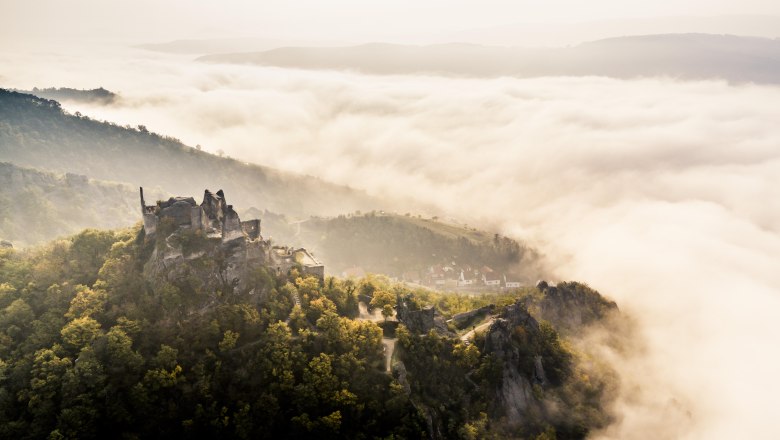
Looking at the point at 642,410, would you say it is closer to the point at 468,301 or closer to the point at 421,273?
→ the point at 468,301

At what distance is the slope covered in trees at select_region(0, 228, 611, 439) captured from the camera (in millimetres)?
72438

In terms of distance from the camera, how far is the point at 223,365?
7962 cm

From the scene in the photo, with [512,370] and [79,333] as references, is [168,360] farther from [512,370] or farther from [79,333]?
[512,370]

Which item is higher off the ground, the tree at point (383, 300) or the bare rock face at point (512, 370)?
the tree at point (383, 300)

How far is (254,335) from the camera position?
8356cm

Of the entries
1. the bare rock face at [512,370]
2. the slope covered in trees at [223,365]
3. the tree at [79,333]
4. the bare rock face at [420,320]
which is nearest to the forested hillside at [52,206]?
the slope covered in trees at [223,365]

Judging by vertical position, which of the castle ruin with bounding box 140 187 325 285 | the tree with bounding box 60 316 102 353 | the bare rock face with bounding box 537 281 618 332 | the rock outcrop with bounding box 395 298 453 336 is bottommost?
the bare rock face with bounding box 537 281 618 332

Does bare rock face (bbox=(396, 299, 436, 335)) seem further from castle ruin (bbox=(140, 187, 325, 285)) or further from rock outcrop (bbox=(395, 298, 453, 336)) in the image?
castle ruin (bbox=(140, 187, 325, 285))

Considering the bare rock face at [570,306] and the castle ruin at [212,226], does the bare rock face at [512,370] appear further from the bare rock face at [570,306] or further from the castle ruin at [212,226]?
the castle ruin at [212,226]

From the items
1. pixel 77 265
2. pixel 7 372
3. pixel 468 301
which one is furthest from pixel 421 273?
pixel 7 372

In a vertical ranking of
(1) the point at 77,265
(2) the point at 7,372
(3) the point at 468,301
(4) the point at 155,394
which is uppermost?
(1) the point at 77,265

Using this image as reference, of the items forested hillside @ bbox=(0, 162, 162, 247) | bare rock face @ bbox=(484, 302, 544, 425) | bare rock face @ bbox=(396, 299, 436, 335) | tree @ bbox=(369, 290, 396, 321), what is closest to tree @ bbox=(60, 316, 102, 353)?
tree @ bbox=(369, 290, 396, 321)

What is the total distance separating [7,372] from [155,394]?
21.0 meters

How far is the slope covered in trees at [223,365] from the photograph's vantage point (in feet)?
238
